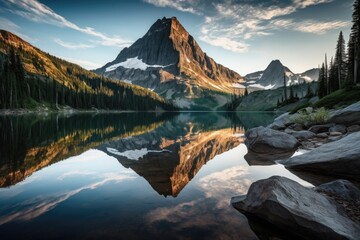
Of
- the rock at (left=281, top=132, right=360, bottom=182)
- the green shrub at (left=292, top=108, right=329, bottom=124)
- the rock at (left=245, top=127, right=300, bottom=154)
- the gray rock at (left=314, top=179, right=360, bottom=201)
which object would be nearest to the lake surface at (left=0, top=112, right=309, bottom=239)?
the rock at (left=281, top=132, right=360, bottom=182)

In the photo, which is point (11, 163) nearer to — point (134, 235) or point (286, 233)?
point (134, 235)

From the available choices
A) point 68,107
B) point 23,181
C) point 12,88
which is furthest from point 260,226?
point 68,107

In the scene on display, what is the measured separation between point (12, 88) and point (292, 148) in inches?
4044

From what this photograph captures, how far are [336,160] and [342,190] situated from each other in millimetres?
2702

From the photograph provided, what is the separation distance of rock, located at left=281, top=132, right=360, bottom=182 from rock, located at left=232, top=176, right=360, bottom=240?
3.44 meters

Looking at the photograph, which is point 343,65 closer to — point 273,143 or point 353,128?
point 353,128

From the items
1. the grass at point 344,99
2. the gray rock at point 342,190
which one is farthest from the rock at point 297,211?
the grass at point 344,99

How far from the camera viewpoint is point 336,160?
29.5 feet

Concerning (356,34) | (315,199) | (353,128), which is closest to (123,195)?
(315,199)

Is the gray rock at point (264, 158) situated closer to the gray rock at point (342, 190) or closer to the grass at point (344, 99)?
the gray rock at point (342, 190)

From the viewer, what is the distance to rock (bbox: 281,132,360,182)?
848 centimetres

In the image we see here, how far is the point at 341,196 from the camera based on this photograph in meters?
6.61

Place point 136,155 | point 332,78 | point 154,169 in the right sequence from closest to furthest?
1. point 154,169
2. point 136,155
3. point 332,78

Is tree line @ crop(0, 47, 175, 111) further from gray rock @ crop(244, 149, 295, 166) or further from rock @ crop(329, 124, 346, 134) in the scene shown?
rock @ crop(329, 124, 346, 134)
